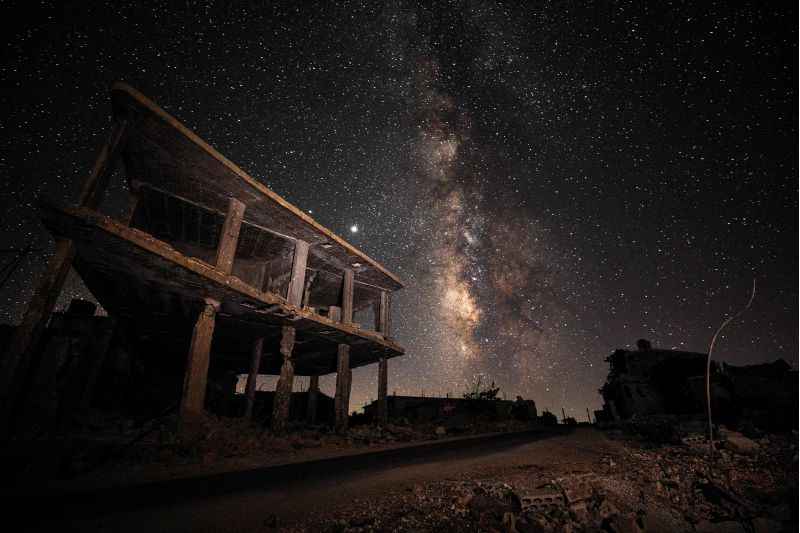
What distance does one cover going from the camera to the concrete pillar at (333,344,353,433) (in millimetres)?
11711

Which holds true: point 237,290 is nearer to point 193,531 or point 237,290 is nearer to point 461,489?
point 193,531

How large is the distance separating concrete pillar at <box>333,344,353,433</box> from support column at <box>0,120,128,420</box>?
323 inches

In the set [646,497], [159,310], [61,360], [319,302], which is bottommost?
[646,497]

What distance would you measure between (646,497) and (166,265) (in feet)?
34.9

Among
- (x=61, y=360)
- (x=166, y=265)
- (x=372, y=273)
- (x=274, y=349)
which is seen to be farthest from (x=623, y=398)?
(x=61, y=360)

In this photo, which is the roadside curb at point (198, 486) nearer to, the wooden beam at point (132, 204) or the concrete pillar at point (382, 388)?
the concrete pillar at point (382, 388)

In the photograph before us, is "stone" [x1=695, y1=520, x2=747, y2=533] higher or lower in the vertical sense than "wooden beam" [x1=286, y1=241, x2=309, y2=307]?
lower

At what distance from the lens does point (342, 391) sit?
12281 mm

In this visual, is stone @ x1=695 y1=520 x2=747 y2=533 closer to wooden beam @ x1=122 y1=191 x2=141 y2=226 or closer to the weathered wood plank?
the weathered wood plank

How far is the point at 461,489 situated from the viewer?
194 inches

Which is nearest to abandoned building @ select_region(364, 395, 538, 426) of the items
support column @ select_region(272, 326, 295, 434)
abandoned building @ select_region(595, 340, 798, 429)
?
abandoned building @ select_region(595, 340, 798, 429)

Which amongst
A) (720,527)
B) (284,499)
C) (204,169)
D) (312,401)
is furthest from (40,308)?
(312,401)

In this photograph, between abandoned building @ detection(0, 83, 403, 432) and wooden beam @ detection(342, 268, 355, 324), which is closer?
abandoned building @ detection(0, 83, 403, 432)

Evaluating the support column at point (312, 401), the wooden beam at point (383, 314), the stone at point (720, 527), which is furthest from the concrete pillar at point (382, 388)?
the stone at point (720, 527)
